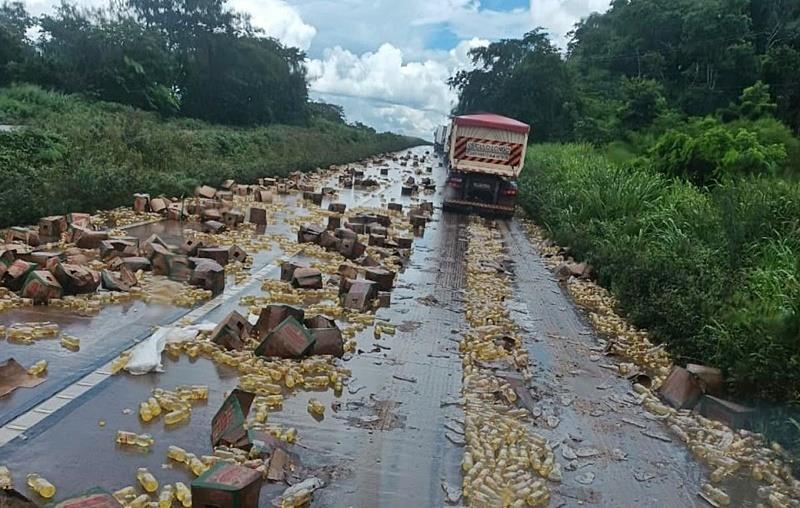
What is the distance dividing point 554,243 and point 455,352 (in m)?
8.80

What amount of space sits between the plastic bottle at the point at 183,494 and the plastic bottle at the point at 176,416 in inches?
37.2

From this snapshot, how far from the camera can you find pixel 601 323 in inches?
352

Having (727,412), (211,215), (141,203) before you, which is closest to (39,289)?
(211,215)

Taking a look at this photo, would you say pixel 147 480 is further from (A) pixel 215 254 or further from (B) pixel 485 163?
(B) pixel 485 163

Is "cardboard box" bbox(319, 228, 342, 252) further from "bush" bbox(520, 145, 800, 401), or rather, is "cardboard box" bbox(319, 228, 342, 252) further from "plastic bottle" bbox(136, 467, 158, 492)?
"plastic bottle" bbox(136, 467, 158, 492)

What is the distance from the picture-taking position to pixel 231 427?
4.50 metres

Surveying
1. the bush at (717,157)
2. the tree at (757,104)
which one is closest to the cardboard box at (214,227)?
the bush at (717,157)

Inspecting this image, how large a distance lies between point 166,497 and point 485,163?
17807 millimetres

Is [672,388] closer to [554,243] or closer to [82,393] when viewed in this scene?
[82,393]

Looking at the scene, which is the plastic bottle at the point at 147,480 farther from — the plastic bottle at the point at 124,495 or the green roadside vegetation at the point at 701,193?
the green roadside vegetation at the point at 701,193

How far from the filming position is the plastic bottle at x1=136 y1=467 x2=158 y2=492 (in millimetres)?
3947

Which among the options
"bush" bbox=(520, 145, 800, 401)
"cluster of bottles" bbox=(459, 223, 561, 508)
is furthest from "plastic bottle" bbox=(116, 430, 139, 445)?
"bush" bbox=(520, 145, 800, 401)

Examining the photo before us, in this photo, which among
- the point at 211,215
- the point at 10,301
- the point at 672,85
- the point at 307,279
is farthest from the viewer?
the point at 672,85

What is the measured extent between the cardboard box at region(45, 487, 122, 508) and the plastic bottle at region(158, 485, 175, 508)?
0.32m
